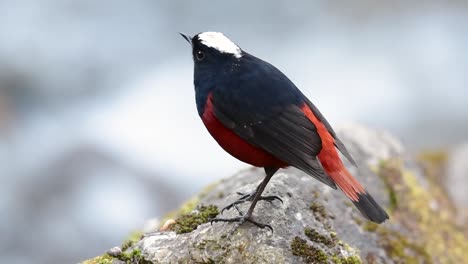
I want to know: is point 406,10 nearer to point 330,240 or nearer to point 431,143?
point 431,143

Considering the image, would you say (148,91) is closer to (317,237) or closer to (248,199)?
(248,199)

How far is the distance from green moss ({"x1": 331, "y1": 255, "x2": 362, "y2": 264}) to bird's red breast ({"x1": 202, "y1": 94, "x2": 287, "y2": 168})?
2.13 feet

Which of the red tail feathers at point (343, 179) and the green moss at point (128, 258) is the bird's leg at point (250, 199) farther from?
the green moss at point (128, 258)

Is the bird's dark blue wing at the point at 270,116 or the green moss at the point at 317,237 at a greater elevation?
the bird's dark blue wing at the point at 270,116

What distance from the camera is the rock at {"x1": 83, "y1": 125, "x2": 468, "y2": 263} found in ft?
13.6

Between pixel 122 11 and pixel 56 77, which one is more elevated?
pixel 122 11

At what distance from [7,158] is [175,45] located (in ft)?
16.5

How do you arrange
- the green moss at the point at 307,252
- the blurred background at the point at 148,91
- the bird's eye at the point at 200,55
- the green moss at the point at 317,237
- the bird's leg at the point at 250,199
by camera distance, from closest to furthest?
the green moss at the point at 307,252 < the green moss at the point at 317,237 < the bird's leg at the point at 250,199 < the bird's eye at the point at 200,55 < the blurred background at the point at 148,91

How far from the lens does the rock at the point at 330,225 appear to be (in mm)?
4141

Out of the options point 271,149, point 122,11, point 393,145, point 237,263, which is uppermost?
point 122,11

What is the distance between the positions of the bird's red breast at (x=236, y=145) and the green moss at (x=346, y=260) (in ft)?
2.13

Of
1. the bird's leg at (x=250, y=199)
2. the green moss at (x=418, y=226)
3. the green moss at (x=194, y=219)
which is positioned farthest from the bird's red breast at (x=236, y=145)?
the green moss at (x=418, y=226)

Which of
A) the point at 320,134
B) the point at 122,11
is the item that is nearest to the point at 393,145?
the point at 320,134

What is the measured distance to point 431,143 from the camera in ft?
49.6
